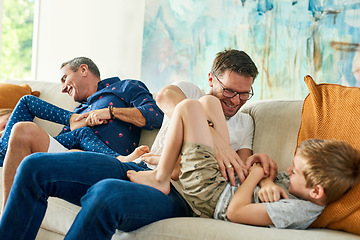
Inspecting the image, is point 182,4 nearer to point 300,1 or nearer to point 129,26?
point 129,26

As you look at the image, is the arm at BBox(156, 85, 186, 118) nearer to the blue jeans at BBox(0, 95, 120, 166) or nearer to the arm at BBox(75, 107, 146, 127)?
the arm at BBox(75, 107, 146, 127)

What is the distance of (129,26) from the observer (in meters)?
3.97

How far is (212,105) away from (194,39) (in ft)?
6.19

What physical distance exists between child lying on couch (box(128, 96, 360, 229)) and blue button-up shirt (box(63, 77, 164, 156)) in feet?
2.61

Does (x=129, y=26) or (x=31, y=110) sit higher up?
(x=129, y=26)

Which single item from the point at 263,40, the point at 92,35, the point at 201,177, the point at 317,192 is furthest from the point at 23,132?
the point at 92,35

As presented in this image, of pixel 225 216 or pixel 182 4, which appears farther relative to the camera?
pixel 182 4

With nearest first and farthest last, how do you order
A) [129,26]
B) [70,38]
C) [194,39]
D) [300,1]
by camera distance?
[300,1], [194,39], [129,26], [70,38]

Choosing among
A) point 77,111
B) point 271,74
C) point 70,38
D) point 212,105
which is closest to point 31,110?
point 77,111

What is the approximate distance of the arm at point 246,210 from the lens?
1.38m

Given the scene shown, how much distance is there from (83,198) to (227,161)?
0.55 metres

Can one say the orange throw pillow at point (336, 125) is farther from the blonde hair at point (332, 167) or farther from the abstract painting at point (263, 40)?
the abstract painting at point (263, 40)

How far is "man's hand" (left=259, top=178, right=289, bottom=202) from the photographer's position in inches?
55.7

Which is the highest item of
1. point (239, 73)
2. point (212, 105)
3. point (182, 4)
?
point (182, 4)
